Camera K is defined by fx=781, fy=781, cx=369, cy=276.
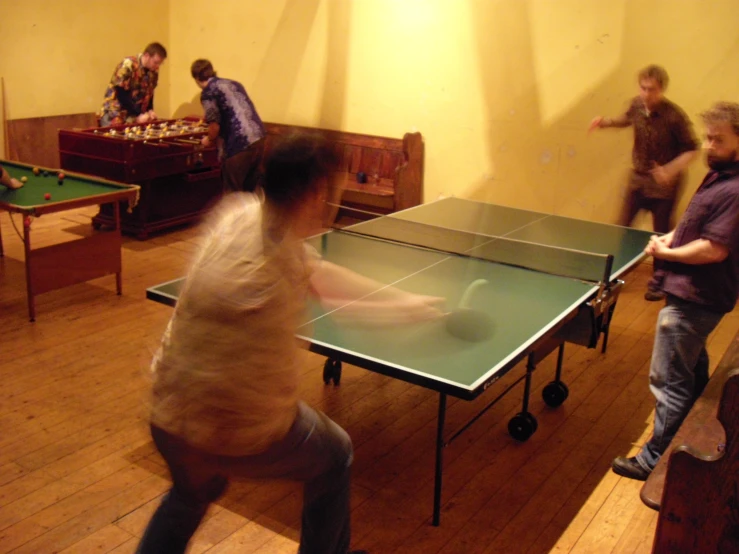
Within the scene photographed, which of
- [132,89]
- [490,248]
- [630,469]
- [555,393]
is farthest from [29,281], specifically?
[630,469]

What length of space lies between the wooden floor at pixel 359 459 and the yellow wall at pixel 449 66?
2.22 meters

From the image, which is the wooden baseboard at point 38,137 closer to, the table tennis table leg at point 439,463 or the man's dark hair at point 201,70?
the man's dark hair at point 201,70

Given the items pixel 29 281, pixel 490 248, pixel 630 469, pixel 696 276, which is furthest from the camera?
pixel 29 281

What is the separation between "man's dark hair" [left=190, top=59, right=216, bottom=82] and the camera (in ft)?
20.6

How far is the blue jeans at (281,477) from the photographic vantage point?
2.02 meters

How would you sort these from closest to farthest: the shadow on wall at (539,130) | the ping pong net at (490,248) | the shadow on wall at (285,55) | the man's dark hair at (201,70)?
the ping pong net at (490,248), the man's dark hair at (201,70), the shadow on wall at (539,130), the shadow on wall at (285,55)

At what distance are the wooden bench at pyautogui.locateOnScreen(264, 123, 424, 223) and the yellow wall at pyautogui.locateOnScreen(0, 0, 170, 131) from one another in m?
2.26

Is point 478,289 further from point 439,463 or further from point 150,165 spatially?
point 150,165

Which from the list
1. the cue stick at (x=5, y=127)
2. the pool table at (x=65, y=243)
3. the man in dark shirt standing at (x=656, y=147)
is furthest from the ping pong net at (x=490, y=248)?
the cue stick at (x=5, y=127)

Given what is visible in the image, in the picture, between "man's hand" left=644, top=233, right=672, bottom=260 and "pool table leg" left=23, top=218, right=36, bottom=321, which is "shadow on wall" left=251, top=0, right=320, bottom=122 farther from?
"man's hand" left=644, top=233, right=672, bottom=260

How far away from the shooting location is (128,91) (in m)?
7.48

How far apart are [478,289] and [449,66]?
408 cm

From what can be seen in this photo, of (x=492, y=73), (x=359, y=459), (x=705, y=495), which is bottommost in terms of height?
(x=359, y=459)

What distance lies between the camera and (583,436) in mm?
3838
